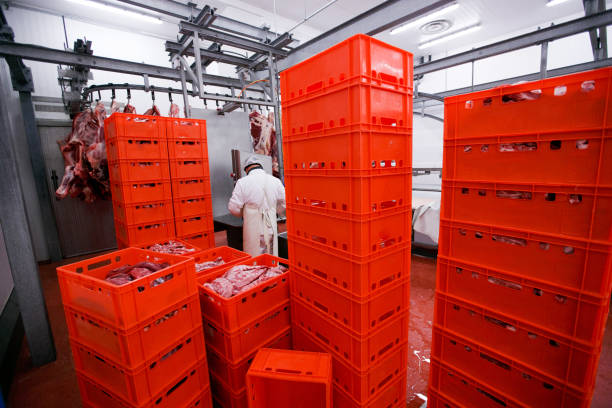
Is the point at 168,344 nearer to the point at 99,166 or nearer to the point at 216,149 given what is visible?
the point at 216,149

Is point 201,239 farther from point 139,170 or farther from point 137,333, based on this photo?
point 137,333

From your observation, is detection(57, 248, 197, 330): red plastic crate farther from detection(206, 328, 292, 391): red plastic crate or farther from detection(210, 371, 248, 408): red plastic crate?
detection(210, 371, 248, 408): red plastic crate

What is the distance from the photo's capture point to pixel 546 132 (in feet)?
4.58

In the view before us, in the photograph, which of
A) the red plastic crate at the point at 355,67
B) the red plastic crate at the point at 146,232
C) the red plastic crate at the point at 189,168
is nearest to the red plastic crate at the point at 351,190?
the red plastic crate at the point at 355,67

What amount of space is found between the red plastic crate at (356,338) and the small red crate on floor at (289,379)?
135 millimetres

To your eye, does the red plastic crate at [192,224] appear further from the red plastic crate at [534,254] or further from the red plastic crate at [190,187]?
the red plastic crate at [534,254]

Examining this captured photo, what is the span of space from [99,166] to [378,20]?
16.4ft

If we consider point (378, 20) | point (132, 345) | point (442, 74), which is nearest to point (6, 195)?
point (132, 345)

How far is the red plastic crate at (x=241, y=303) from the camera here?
192 centimetres

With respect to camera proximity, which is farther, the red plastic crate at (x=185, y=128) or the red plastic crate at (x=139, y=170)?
the red plastic crate at (x=185, y=128)

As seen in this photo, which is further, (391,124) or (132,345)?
(391,124)

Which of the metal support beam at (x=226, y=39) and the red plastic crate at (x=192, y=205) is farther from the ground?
the metal support beam at (x=226, y=39)

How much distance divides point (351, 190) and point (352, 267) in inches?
18.5

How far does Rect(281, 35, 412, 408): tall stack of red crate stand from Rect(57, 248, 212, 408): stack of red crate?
2.79 ft
